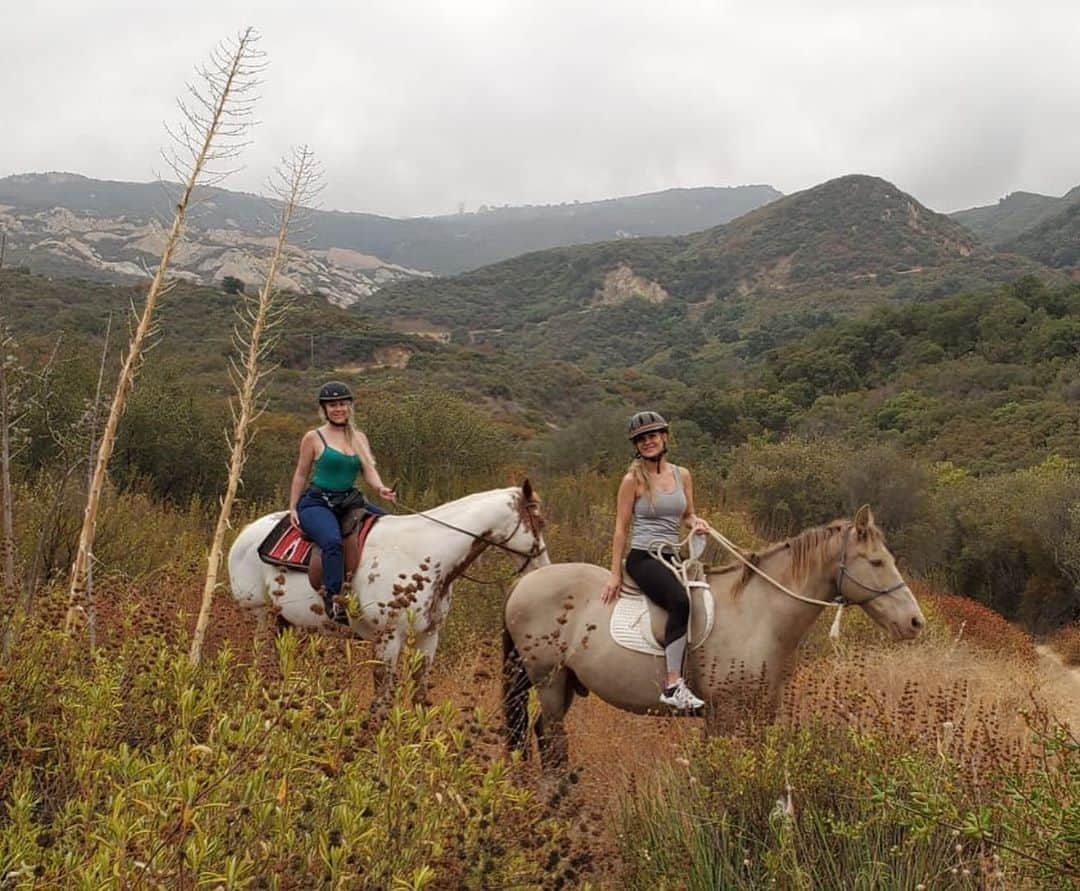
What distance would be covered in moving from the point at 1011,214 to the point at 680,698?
185 meters

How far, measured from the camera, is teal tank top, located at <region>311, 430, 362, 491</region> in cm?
571

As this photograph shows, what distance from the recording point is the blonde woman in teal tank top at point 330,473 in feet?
18.3

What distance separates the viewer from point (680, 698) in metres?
4.70

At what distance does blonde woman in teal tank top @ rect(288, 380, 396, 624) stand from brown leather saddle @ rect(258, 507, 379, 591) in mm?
81

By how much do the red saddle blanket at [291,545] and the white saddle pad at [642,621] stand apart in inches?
74.6

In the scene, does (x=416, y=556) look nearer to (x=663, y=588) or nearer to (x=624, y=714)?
(x=663, y=588)

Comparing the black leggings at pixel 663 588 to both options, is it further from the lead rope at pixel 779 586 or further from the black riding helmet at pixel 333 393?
the black riding helmet at pixel 333 393

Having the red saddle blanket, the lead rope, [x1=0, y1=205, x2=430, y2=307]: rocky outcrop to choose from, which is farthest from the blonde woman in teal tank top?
[x1=0, y1=205, x2=430, y2=307]: rocky outcrop

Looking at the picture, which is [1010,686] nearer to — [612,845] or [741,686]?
[741,686]

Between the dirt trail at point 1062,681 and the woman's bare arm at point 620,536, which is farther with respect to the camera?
the dirt trail at point 1062,681

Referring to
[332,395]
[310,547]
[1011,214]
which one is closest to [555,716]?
[310,547]

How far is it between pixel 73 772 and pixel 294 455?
1463cm

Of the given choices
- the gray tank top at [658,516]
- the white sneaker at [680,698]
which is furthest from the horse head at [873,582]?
the white sneaker at [680,698]

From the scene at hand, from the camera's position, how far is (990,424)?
99.3 ft
